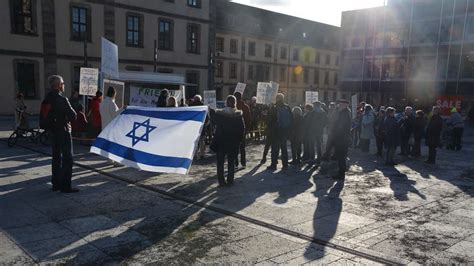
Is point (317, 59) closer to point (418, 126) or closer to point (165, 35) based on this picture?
point (165, 35)

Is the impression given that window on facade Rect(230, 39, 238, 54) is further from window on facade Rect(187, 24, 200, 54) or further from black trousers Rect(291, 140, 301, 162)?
black trousers Rect(291, 140, 301, 162)

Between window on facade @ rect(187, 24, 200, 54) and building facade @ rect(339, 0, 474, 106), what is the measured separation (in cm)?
1915

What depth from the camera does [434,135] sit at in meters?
12.5

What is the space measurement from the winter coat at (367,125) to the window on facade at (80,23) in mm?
22668

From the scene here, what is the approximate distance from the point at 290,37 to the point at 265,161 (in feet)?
171

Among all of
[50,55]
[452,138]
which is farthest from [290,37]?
[452,138]

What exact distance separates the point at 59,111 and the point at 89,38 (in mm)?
24803

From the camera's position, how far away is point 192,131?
723 cm

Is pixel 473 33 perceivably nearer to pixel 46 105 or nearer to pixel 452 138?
pixel 452 138

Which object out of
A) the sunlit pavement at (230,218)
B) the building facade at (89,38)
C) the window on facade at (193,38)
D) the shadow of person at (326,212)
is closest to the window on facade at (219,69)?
the building facade at (89,38)

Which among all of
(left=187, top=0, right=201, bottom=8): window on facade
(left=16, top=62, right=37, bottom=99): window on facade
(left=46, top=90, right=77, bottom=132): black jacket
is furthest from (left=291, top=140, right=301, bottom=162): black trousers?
(left=187, top=0, right=201, bottom=8): window on facade

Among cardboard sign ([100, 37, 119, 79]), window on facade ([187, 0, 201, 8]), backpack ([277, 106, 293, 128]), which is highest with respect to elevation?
window on facade ([187, 0, 201, 8])

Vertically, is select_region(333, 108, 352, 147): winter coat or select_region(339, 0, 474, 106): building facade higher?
select_region(339, 0, 474, 106): building facade

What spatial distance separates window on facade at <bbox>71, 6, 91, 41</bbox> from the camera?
28.5 metres
